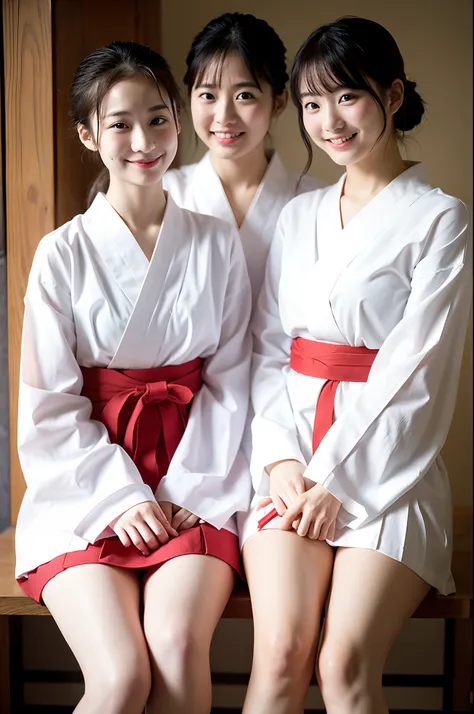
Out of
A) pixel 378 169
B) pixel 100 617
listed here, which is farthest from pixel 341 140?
pixel 100 617

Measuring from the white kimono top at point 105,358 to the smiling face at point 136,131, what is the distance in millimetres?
121

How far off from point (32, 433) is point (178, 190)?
2.67 ft

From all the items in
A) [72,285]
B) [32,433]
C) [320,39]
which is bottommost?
[32,433]

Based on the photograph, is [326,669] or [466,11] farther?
[466,11]

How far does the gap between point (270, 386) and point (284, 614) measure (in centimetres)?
60

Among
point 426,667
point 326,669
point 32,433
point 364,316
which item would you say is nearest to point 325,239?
point 364,316

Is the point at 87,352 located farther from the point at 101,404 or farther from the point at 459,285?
the point at 459,285

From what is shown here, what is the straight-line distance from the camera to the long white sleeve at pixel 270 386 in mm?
1882

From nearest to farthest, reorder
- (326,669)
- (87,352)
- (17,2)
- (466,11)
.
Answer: (326,669) → (87,352) → (17,2) → (466,11)

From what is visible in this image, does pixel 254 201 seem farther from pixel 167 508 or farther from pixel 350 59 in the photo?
pixel 167 508

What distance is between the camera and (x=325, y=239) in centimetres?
194

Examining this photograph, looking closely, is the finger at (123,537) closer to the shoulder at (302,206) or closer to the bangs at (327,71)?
the shoulder at (302,206)

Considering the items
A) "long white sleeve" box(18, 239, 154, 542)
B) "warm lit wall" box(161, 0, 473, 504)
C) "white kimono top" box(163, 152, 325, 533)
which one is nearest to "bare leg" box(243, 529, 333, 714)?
"long white sleeve" box(18, 239, 154, 542)

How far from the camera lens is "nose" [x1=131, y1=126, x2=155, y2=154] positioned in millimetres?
1827
